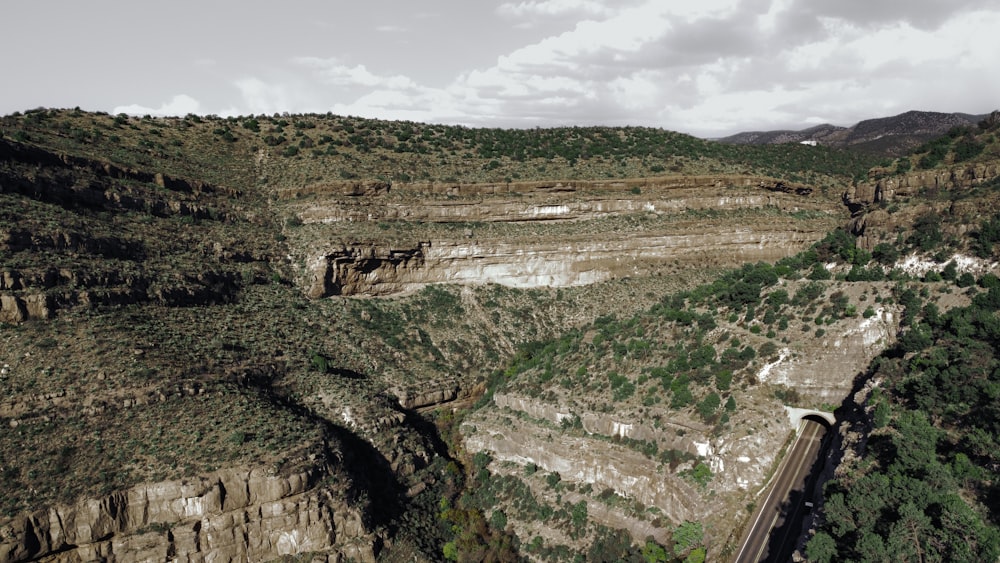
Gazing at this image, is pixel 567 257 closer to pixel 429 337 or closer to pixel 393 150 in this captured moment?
pixel 429 337

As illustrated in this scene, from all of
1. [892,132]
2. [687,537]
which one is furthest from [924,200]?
[892,132]

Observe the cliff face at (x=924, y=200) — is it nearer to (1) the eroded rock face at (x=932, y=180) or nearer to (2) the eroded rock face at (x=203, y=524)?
(1) the eroded rock face at (x=932, y=180)

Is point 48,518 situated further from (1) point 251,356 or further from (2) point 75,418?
(1) point 251,356

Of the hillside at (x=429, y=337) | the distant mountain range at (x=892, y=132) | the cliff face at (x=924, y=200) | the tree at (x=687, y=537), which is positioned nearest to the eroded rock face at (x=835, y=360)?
the hillside at (x=429, y=337)

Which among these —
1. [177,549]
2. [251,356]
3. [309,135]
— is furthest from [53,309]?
[309,135]

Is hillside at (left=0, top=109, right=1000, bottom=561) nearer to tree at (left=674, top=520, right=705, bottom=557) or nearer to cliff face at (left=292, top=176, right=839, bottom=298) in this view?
tree at (left=674, top=520, right=705, bottom=557)

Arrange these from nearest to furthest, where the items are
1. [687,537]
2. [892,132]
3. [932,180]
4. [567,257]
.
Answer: [687,537]
[932,180]
[567,257]
[892,132]

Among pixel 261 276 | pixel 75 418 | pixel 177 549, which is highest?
pixel 261 276
